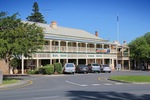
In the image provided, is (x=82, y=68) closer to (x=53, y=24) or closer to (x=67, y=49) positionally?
(x=67, y=49)

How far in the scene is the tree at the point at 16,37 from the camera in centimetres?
2599

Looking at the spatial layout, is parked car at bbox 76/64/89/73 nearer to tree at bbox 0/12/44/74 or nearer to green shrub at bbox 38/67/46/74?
Answer: green shrub at bbox 38/67/46/74

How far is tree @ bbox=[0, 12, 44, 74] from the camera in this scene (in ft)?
85.3

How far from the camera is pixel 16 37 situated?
2717cm

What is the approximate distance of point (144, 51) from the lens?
210 feet

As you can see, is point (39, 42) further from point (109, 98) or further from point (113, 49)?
point (113, 49)

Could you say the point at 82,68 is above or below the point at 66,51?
below

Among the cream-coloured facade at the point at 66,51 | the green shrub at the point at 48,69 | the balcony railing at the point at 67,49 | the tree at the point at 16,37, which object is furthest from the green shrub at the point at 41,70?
the tree at the point at 16,37

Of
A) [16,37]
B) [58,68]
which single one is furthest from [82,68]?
[16,37]

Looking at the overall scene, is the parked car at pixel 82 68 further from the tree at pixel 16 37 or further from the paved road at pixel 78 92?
the paved road at pixel 78 92

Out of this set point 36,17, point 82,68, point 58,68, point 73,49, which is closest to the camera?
point 58,68

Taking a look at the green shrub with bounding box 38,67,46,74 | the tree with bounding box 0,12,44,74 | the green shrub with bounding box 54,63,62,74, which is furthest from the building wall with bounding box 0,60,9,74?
the tree with bounding box 0,12,44,74

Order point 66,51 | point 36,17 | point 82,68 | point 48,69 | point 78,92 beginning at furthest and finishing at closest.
→ 1. point 36,17
2. point 66,51
3. point 82,68
4. point 48,69
5. point 78,92

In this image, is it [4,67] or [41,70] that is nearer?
[41,70]
